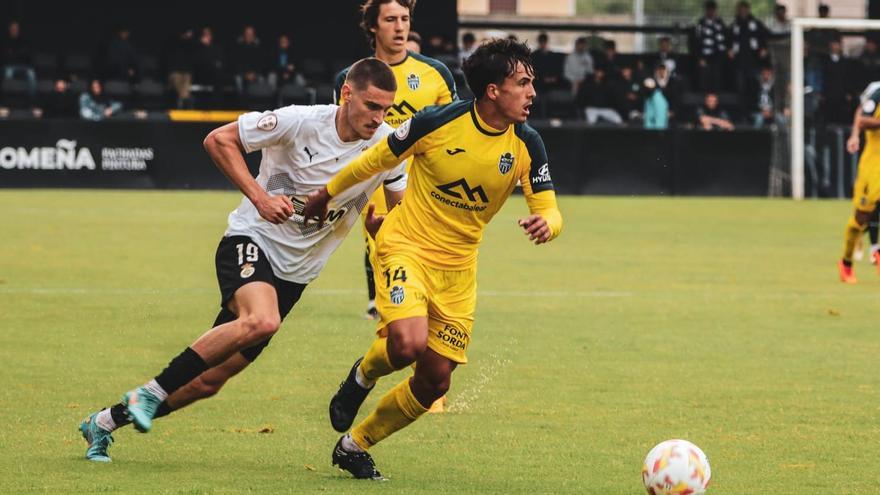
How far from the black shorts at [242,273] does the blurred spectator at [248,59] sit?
72.1 ft

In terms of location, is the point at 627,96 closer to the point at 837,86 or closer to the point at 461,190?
the point at 837,86

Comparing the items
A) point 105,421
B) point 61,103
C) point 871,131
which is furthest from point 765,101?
point 105,421

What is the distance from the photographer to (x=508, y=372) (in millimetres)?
9383

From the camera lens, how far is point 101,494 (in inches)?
230

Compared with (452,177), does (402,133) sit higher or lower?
higher

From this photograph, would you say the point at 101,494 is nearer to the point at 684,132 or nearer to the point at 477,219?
the point at 477,219

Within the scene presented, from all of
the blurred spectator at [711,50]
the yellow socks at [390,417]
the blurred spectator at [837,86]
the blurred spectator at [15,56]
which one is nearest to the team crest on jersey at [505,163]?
the yellow socks at [390,417]

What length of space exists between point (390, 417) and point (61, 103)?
844 inches

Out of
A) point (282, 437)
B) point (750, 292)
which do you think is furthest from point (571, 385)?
point (750, 292)

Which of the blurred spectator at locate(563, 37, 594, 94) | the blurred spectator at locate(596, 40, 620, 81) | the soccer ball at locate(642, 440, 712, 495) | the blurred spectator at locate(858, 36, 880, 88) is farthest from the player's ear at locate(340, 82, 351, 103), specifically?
the blurred spectator at locate(563, 37, 594, 94)

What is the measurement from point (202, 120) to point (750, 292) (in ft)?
47.5

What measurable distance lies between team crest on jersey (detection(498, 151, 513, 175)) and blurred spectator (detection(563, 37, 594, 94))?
2359 centimetres

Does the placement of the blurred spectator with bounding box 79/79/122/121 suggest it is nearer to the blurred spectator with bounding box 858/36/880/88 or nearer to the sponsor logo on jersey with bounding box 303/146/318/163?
the blurred spectator with bounding box 858/36/880/88

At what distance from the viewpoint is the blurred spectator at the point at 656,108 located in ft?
92.7
